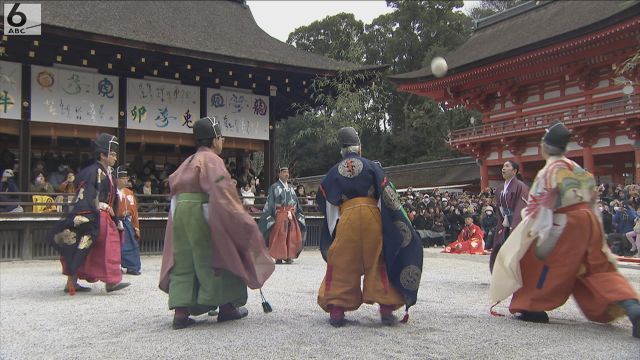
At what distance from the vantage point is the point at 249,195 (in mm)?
13109

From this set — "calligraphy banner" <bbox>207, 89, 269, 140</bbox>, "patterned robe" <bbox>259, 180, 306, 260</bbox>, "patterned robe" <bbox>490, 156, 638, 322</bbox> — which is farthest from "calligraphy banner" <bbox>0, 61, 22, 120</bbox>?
"patterned robe" <bbox>490, 156, 638, 322</bbox>

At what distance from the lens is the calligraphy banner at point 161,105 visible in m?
12.7

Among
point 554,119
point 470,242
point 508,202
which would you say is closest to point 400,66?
point 554,119

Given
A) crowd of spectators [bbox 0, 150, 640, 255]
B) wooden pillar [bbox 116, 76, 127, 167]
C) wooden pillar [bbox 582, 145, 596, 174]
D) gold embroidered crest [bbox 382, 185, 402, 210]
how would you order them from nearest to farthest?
1. gold embroidered crest [bbox 382, 185, 402, 210]
2. crowd of spectators [bbox 0, 150, 640, 255]
3. wooden pillar [bbox 116, 76, 127, 167]
4. wooden pillar [bbox 582, 145, 596, 174]

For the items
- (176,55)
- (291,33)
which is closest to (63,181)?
(176,55)

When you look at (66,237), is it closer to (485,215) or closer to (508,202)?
(508,202)

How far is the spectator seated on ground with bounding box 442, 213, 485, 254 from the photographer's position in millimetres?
12891

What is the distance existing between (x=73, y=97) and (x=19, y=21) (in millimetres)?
2055

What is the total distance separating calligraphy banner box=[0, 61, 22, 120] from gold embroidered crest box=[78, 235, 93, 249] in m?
6.58

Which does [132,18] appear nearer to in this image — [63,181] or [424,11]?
[63,181]

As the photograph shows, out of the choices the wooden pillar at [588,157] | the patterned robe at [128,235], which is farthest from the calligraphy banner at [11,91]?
the wooden pillar at [588,157]

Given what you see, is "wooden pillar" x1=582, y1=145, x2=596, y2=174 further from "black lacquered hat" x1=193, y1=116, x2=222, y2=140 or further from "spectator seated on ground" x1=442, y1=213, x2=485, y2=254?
"black lacquered hat" x1=193, y1=116, x2=222, y2=140

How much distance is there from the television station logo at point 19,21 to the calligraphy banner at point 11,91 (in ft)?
3.88

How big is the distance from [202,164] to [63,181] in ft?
31.4
